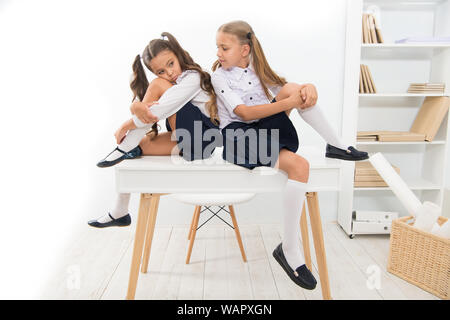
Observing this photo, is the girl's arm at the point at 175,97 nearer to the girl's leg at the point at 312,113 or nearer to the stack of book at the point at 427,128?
the girl's leg at the point at 312,113

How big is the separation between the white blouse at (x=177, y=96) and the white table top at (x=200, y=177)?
0.20 metres

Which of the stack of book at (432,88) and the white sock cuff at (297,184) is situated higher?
the stack of book at (432,88)

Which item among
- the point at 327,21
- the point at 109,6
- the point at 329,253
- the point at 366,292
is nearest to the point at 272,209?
the point at 329,253

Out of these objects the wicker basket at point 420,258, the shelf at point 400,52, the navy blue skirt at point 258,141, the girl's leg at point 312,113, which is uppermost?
the shelf at point 400,52

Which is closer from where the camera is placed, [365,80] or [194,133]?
[194,133]

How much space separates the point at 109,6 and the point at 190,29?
573mm

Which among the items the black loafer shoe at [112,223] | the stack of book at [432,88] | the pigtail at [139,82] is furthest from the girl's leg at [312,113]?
the stack of book at [432,88]

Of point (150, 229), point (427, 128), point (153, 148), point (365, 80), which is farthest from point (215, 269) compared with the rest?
point (427, 128)

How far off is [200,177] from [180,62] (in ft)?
1.62

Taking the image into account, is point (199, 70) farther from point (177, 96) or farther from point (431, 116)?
point (431, 116)

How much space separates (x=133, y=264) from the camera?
1566 millimetres

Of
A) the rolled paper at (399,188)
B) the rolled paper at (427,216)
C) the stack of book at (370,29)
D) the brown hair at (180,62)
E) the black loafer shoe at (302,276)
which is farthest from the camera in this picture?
the stack of book at (370,29)

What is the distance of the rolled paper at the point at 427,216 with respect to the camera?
1.95 metres

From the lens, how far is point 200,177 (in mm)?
1492
